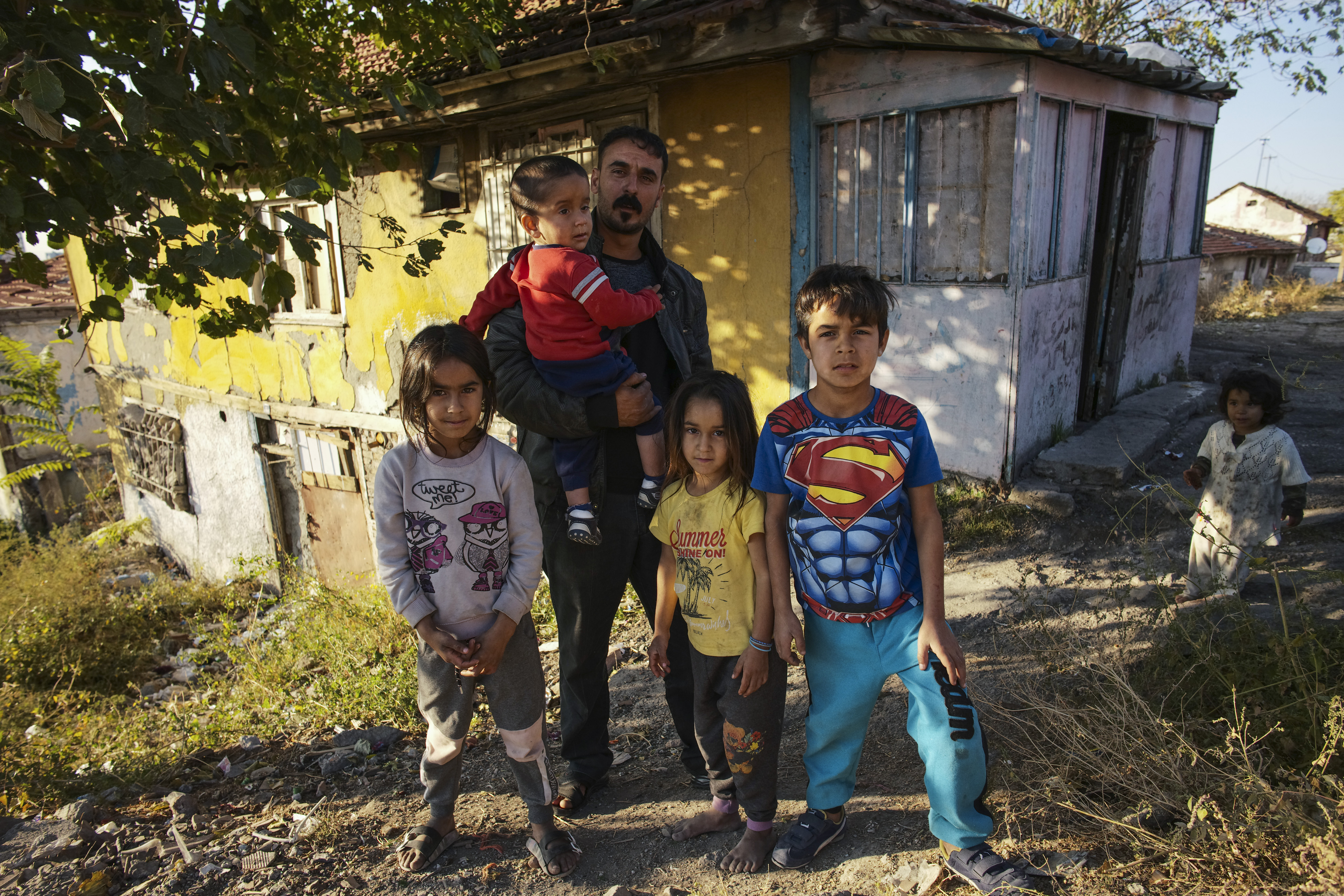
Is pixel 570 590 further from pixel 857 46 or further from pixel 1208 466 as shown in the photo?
pixel 857 46

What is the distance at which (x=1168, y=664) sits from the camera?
2.68 meters

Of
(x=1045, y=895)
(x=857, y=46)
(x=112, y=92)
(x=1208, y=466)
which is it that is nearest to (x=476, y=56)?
(x=857, y=46)

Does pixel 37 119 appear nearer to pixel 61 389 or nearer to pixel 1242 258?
pixel 61 389

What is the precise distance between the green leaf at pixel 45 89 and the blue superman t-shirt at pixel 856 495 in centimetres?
228

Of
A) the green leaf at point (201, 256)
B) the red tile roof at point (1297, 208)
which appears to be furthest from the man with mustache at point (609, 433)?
the red tile roof at point (1297, 208)

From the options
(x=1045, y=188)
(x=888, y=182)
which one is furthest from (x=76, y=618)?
(x=1045, y=188)

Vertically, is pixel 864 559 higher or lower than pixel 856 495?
lower

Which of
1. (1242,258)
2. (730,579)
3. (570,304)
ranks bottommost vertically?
(730,579)

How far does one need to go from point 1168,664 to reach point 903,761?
987mm

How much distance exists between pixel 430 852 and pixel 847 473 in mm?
1794

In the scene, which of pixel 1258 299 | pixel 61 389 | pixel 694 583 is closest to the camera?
pixel 694 583

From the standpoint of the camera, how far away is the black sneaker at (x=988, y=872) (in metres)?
1.92

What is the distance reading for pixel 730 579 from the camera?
7.09 feet

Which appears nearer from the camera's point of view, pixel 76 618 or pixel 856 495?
pixel 856 495
